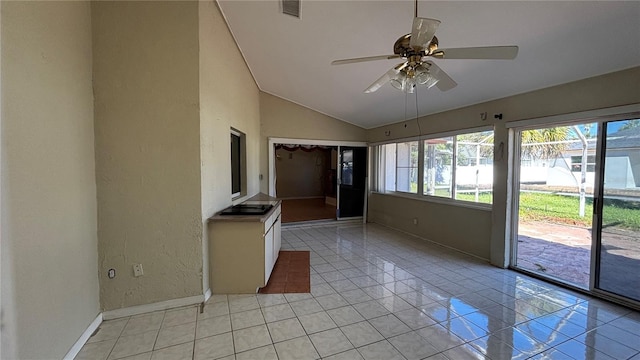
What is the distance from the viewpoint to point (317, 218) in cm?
641

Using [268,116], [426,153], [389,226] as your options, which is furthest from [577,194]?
[268,116]

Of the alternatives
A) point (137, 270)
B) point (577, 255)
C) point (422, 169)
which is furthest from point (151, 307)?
point (577, 255)

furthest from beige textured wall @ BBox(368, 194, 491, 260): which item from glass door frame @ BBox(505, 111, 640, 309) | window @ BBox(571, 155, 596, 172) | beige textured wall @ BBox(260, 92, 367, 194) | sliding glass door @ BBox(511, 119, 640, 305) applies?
beige textured wall @ BBox(260, 92, 367, 194)

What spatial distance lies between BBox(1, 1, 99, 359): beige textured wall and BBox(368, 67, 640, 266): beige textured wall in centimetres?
455

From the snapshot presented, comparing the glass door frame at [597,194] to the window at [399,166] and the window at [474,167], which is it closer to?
the window at [474,167]

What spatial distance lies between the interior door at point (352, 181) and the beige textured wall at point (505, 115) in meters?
1.28

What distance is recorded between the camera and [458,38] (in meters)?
2.49

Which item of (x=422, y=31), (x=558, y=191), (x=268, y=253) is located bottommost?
(x=268, y=253)

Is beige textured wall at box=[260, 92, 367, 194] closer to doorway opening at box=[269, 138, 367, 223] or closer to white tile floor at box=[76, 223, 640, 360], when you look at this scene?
doorway opening at box=[269, 138, 367, 223]

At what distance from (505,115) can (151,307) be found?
182 inches

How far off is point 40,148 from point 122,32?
125 cm

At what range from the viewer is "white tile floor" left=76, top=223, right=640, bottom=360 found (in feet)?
6.22

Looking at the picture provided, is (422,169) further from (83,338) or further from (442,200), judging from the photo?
(83,338)

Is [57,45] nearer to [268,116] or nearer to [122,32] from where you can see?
[122,32]
